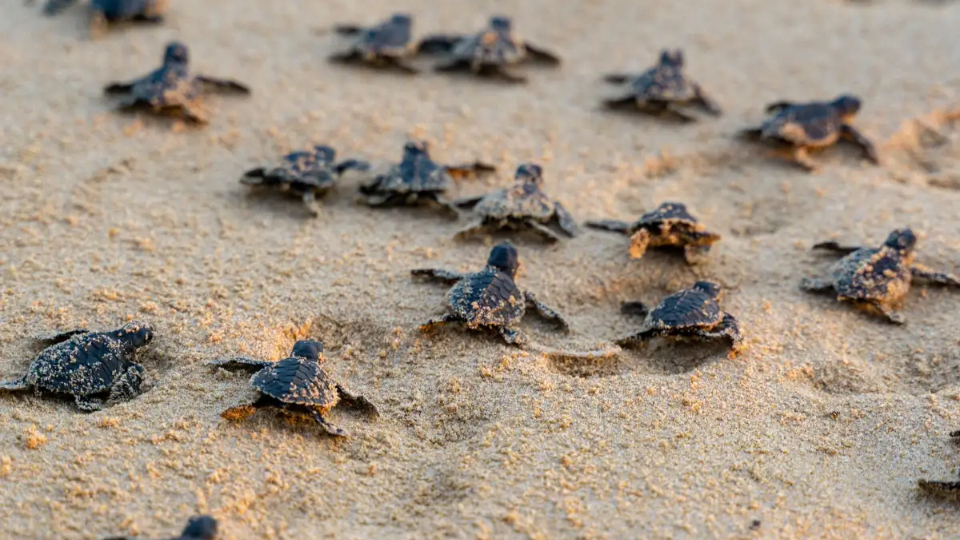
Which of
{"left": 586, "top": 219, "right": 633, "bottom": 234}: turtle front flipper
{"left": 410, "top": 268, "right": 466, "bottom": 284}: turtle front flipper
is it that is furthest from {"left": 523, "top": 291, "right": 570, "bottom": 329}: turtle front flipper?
{"left": 586, "top": 219, "right": 633, "bottom": 234}: turtle front flipper

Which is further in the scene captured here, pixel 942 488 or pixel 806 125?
pixel 806 125

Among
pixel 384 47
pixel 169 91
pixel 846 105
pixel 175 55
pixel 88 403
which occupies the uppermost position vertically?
pixel 846 105

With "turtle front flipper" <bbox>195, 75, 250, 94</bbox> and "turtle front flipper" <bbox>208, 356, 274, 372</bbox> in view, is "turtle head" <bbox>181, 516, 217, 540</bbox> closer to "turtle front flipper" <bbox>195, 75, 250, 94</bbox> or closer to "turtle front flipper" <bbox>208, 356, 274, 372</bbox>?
"turtle front flipper" <bbox>208, 356, 274, 372</bbox>

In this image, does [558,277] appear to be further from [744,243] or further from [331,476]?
[331,476]

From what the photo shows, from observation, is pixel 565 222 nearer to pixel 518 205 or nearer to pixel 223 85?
pixel 518 205

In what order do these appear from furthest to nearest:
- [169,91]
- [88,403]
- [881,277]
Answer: [169,91] < [881,277] < [88,403]

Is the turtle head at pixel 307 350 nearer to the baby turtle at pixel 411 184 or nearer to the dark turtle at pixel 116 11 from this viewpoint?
the baby turtle at pixel 411 184

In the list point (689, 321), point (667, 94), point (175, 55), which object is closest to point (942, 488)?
point (689, 321)
